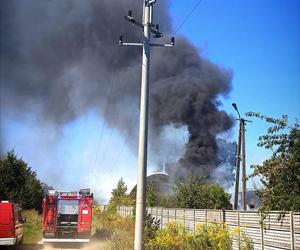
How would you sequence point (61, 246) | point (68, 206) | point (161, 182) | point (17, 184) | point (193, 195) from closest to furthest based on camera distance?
point (61, 246) < point (68, 206) < point (193, 195) < point (17, 184) < point (161, 182)

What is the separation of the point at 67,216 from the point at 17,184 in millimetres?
25439

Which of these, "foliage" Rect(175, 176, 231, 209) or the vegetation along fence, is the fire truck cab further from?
"foliage" Rect(175, 176, 231, 209)

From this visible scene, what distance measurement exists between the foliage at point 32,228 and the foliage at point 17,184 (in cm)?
442

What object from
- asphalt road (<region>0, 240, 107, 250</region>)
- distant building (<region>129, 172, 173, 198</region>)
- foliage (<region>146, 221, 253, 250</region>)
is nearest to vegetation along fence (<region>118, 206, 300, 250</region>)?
foliage (<region>146, 221, 253, 250</region>)

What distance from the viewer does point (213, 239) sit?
11188 mm

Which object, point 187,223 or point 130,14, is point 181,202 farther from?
point 130,14

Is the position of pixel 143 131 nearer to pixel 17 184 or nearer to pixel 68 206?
pixel 68 206

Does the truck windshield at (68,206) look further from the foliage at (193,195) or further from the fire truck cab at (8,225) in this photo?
the foliage at (193,195)

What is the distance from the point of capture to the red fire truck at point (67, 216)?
68.8ft

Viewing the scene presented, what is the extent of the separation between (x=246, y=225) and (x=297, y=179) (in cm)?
270

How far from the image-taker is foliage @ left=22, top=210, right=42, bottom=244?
82.7ft

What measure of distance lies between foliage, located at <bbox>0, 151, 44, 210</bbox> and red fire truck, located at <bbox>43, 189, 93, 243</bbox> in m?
23.8

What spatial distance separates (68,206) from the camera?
21.8 metres

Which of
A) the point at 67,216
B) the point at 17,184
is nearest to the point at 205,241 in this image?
the point at 67,216
